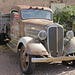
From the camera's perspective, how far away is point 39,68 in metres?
4.64

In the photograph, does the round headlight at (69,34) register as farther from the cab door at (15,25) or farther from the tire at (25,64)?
the cab door at (15,25)

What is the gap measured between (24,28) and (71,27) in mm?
4439

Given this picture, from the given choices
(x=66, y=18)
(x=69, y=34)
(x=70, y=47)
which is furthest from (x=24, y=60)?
(x=66, y=18)

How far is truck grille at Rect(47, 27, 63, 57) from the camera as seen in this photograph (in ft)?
13.5

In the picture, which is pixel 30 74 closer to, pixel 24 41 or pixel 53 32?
pixel 24 41

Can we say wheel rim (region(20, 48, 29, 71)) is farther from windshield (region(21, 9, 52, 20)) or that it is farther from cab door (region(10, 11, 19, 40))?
windshield (region(21, 9, 52, 20))

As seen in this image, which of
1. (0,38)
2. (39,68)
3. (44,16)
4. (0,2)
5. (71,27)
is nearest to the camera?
(39,68)

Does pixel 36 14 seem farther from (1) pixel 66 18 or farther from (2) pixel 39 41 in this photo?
(1) pixel 66 18

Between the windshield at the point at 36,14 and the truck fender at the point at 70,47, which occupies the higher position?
the windshield at the point at 36,14

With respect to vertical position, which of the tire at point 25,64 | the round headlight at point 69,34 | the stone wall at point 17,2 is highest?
the stone wall at point 17,2

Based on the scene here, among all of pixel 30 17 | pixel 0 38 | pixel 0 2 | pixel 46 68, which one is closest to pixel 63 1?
pixel 0 2

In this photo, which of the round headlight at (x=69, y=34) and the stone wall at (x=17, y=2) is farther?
the stone wall at (x=17, y=2)

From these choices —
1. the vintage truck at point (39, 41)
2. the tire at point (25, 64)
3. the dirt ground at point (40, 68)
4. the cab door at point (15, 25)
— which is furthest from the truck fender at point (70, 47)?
the cab door at point (15, 25)

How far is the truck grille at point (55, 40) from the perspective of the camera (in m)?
4.11
